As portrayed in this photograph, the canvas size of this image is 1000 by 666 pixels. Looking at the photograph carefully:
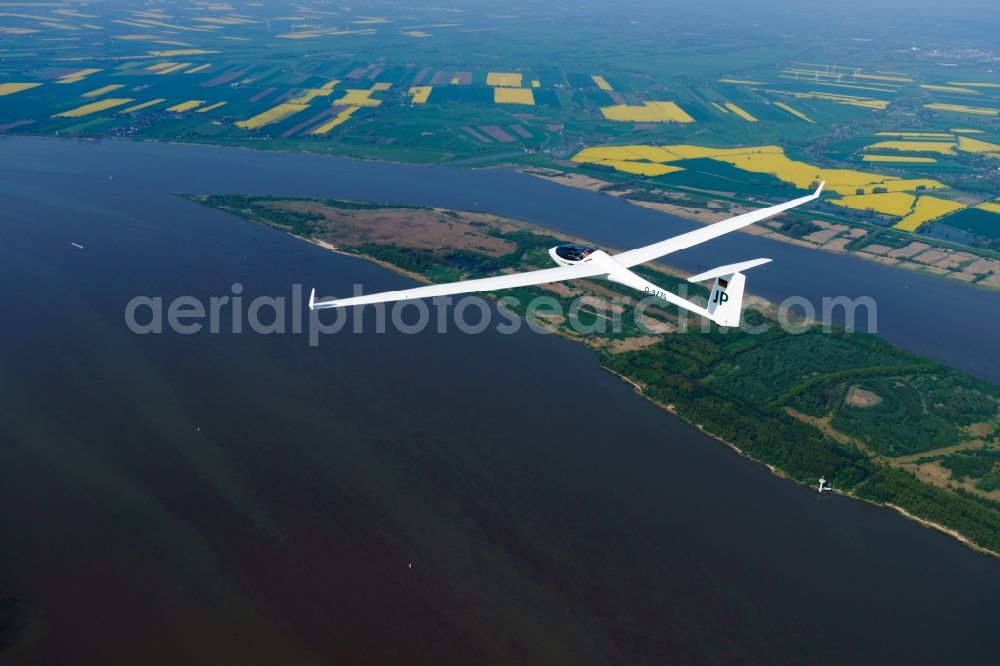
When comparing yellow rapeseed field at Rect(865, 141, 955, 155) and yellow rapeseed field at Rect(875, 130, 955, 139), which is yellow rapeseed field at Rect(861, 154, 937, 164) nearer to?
yellow rapeseed field at Rect(865, 141, 955, 155)

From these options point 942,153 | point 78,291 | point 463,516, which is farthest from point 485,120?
point 463,516

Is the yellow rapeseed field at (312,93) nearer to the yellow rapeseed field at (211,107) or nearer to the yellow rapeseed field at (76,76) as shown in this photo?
the yellow rapeseed field at (211,107)

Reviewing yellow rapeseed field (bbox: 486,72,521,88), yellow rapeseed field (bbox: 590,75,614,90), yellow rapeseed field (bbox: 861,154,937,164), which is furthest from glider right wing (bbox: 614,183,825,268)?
yellow rapeseed field (bbox: 486,72,521,88)

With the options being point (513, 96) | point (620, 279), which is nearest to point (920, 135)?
point (513, 96)

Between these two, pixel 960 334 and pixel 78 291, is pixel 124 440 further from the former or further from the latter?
pixel 960 334

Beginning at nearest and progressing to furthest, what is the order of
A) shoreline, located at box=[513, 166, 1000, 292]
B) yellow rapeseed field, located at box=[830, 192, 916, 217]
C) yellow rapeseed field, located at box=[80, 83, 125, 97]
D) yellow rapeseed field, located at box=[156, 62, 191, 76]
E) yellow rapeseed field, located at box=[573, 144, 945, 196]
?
shoreline, located at box=[513, 166, 1000, 292] < yellow rapeseed field, located at box=[830, 192, 916, 217] < yellow rapeseed field, located at box=[573, 144, 945, 196] < yellow rapeseed field, located at box=[80, 83, 125, 97] < yellow rapeseed field, located at box=[156, 62, 191, 76]
